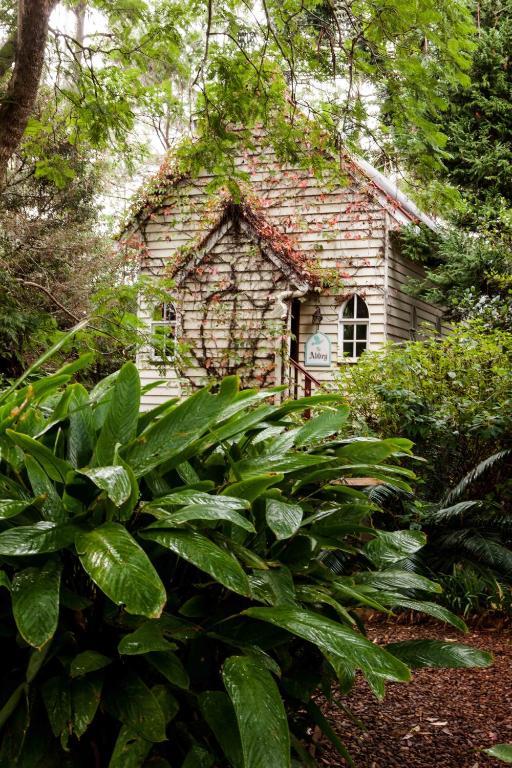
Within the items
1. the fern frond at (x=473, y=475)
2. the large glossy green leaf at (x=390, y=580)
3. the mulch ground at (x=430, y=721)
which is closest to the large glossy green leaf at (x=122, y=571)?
the large glossy green leaf at (x=390, y=580)

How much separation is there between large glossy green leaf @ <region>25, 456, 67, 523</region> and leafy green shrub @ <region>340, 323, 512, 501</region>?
450cm

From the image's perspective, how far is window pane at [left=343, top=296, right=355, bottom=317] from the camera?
13578mm

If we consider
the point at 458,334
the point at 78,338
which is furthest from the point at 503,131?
the point at 78,338

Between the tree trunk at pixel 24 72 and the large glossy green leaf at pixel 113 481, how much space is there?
3.88 m

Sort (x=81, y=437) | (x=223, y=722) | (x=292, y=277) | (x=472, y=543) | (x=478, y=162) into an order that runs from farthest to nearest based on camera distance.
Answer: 1. (x=292, y=277)
2. (x=478, y=162)
3. (x=472, y=543)
4. (x=81, y=437)
5. (x=223, y=722)

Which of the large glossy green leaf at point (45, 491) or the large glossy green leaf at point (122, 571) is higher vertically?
the large glossy green leaf at point (45, 491)

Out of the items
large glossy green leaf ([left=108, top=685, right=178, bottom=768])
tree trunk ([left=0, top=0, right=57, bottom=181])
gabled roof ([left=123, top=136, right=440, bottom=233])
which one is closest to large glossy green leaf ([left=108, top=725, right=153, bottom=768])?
large glossy green leaf ([left=108, top=685, right=178, bottom=768])

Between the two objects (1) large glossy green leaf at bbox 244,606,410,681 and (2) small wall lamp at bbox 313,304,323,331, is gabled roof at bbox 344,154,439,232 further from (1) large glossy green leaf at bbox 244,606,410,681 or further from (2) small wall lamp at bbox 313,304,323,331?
(1) large glossy green leaf at bbox 244,606,410,681

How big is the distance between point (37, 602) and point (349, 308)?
1274 cm

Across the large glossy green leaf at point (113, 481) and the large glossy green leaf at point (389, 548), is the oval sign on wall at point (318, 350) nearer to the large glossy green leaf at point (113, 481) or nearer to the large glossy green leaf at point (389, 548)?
the large glossy green leaf at point (389, 548)

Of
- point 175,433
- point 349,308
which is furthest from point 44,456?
point 349,308

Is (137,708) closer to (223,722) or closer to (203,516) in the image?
(223,722)

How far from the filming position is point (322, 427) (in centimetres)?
208

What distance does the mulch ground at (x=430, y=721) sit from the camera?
2350mm
